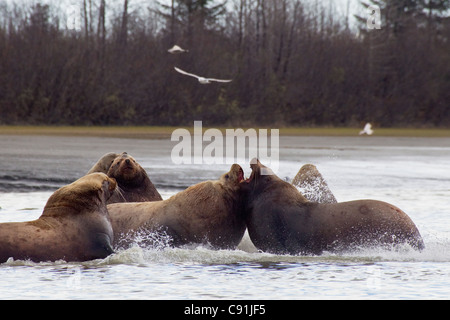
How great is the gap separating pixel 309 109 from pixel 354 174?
2515 centimetres

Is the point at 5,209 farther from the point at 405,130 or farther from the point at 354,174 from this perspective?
the point at 405,130

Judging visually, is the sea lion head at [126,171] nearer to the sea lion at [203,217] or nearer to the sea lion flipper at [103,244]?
the sea lion at [203,217]

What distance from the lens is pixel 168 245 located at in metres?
8.03

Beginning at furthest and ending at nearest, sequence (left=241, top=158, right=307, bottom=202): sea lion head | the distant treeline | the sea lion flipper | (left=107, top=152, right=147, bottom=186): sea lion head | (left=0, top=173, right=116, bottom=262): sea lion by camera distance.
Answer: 1. the distant treeline
2. (left=107, top=152, right=147, bottom=186): sea lion head
3. (left=241, top=158, right=307, bottom=202): sea lion head
4. the sea lion flipper
5. (left=0, top=173, right=116, bottom=262): sea lion

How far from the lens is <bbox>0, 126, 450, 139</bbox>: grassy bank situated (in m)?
31.3

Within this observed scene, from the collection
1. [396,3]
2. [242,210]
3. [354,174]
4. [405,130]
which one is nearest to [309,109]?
[405,130]

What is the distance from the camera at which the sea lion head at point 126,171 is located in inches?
345

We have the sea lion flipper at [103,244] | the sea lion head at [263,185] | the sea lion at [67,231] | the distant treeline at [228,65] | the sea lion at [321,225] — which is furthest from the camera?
the distant treeline at [228,65]

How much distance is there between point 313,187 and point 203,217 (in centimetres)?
145

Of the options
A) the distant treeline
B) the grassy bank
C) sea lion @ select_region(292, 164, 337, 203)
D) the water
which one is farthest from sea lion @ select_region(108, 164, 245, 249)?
the distant treeline

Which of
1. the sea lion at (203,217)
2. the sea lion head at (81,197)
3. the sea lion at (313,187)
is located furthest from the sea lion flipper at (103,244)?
the sea lion at (313,187)

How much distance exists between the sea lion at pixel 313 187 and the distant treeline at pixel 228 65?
2747 cm

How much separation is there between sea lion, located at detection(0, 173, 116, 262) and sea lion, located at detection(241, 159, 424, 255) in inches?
Answer: 51.9

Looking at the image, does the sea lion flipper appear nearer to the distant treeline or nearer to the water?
the water
